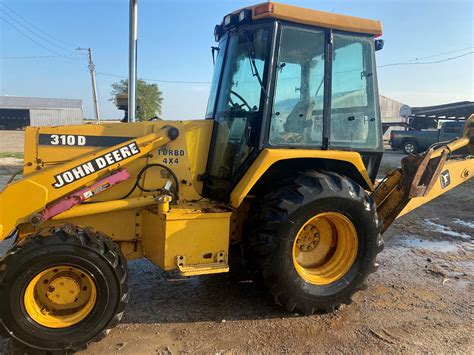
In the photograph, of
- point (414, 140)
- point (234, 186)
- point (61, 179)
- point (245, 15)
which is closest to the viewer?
point (61, 179)

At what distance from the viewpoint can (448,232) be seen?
22.5 feet

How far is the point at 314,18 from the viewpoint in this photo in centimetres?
381

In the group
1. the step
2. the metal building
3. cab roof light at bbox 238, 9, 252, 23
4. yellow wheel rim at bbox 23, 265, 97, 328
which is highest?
the metal building

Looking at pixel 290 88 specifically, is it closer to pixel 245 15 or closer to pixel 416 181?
pixel 245 15

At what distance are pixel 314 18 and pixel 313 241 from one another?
2101 mm

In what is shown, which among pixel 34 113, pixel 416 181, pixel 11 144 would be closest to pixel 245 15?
pixel 416 181

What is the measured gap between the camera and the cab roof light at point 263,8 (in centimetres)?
363

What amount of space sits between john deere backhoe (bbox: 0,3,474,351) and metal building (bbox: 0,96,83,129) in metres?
52.8

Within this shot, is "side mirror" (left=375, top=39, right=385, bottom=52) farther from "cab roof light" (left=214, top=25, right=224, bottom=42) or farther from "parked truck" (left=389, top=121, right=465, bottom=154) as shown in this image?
"parked truck" (left=389, top=121, right=465, bottom=154)

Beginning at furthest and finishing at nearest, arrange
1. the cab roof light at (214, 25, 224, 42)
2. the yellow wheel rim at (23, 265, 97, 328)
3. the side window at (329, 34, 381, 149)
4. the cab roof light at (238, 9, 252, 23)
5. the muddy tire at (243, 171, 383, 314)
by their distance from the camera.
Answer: the cab roof light at (214, 25, 224, 42) < the side window at (329, 34, 381, 149) < the cab roof light at (238, 9, 252, 23) < the muddy tire at (243, 171, 383, 314) < the yellow wheel rim at (23, 265, 97, 328)

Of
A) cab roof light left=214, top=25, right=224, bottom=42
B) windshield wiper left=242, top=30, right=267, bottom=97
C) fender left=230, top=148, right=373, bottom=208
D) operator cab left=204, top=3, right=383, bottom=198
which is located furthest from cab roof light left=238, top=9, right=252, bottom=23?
fender left=230, top=148, right=373, bottom=208

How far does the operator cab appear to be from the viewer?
378 centimetres

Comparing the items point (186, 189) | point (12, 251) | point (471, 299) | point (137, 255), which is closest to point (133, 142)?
point (186, 189)

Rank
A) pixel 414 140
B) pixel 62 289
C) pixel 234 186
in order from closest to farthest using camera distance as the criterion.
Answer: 1. pixel 62 289
2. pixel 234 186
3. pixel 414 140
